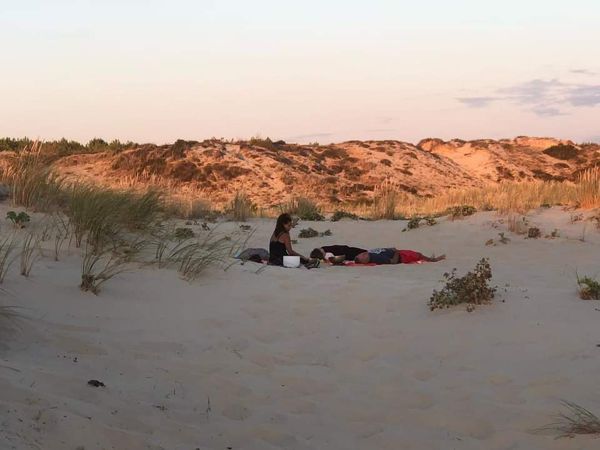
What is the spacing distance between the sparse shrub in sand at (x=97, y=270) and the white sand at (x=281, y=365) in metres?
0.11

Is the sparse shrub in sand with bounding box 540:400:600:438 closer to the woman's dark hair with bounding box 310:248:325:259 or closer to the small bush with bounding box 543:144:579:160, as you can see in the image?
the woman's dark hair with bounding box 310:248:325:259

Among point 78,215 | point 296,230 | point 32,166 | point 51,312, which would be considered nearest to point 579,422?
point 51,312

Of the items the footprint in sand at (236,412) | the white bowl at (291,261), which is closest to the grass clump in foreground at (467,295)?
the footprint in sand at (236,412)

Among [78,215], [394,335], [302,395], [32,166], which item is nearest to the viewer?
[302,395]

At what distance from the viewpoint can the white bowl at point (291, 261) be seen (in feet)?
29.7

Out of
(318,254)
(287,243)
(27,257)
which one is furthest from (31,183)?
(318,254)

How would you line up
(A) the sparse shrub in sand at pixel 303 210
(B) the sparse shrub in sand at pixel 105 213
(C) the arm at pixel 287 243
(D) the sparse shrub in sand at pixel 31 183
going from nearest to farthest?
(B) the sparse shrub in sand at pixel 105 213, (D) the sparse shrub in sand at pixel 31 183, (C) the arm at pixel 287 243, (A) the sparse shrub in sand at pixel 303 210

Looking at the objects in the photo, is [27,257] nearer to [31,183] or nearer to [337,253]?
[31,183]

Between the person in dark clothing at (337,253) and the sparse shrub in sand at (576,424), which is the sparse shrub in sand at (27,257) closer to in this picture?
the sparse shrub in sand at (576,424)

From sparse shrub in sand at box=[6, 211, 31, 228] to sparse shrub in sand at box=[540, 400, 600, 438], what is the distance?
584 centimetres

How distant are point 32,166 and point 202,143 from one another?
772 inches

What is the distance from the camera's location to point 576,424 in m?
3.18

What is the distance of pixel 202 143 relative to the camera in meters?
28.3

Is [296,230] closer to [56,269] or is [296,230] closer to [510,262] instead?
[510,262]
